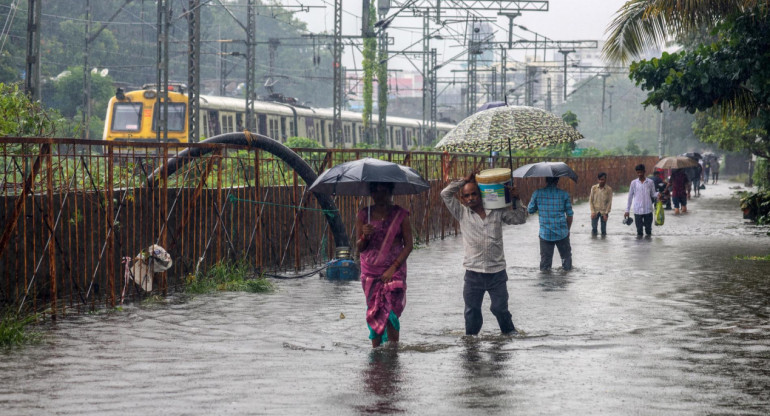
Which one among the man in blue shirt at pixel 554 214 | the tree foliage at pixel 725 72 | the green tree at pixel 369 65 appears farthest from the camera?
the green tree at pixel 369 65

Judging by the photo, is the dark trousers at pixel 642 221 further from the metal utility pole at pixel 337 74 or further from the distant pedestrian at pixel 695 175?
the distant pedestrian at pixel 695 175

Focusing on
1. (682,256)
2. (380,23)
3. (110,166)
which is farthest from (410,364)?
(380,23)

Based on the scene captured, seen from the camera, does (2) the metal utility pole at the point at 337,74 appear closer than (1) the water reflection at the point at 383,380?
No

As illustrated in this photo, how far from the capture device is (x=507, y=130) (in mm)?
11406

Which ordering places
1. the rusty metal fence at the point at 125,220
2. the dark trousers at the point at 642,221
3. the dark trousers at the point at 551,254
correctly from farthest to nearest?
the dark trousers at the point at 642,221 < the dark trousers at the point at 551,254 < the rusty metal fence at the point at 125,220

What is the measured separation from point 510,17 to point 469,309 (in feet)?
105

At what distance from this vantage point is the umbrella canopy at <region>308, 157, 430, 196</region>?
866 cm

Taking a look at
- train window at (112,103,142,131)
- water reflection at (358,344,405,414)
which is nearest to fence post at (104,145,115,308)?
water reflection at (358,344,405,414)

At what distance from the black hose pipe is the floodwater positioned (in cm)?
124

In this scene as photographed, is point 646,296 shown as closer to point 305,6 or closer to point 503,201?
point 503,201

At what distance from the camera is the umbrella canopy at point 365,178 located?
866 centimetres

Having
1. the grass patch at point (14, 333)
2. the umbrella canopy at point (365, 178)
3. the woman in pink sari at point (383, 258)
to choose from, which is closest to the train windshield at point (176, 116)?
the grass patch at point (14, 333)

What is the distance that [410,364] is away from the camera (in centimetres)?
796

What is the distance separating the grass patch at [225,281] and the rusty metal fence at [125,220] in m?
0.19
